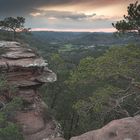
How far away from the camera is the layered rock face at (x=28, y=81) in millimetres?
37281

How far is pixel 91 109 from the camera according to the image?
3077 centimetres

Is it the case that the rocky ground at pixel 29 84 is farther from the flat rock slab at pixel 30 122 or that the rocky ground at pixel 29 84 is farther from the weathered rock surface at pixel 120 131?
the weathered rock surface at pixel 120 131

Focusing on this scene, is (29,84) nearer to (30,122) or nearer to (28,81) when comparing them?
(28,81)

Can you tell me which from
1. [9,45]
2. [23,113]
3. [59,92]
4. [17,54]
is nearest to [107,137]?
[23,113]

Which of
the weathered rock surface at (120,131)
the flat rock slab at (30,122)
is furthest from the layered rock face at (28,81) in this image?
the weathered rock surface at (120,131)

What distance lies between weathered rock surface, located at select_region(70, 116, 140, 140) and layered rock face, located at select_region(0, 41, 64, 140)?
1674 centimetres

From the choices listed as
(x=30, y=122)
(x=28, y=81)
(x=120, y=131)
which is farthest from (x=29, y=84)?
(x=120, y=131)

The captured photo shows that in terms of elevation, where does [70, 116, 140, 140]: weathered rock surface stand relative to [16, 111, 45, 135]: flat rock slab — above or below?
above

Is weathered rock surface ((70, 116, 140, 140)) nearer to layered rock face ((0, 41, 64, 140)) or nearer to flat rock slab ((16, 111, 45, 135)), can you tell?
flat rock slab ((16, 111, 45, 135))

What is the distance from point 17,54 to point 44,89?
48.7ft

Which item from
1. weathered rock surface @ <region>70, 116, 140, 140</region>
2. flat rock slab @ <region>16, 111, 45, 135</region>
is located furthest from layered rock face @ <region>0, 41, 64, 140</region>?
weathered rock surface @ <region>70, 116, 140, 140</region>

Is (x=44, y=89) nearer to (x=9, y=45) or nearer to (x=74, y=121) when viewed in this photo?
(x=74, y=121)

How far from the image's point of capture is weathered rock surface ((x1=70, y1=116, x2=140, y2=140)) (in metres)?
19.0

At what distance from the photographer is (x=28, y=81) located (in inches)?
1582
